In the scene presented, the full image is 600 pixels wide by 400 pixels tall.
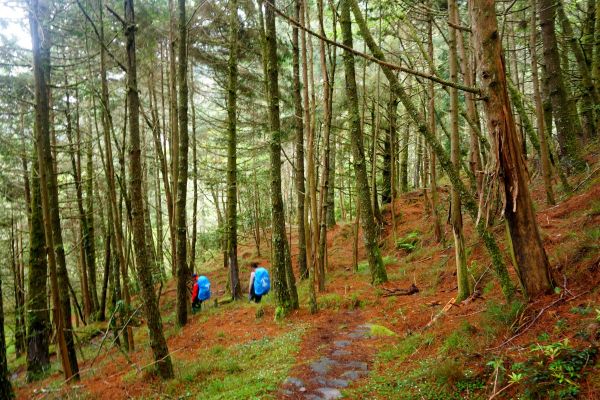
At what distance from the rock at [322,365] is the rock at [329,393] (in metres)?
0.54

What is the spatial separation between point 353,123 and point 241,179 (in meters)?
6.23

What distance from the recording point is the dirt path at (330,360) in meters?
4.52

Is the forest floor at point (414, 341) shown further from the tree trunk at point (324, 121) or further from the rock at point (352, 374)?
the tree trunk at point (324, 121)

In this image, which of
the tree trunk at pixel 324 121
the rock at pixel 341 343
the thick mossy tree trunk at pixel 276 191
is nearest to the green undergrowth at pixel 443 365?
the rock at pixel 341 343

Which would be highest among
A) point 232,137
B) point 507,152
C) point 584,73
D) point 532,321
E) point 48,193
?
point 584,73

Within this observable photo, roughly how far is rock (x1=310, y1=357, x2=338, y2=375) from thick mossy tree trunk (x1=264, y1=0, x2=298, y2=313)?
3.08m

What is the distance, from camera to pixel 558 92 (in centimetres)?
888

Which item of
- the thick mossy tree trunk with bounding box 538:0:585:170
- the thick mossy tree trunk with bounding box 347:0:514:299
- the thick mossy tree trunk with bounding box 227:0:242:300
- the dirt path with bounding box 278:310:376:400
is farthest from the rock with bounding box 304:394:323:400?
the thick mossy tree trunk with bounding box 538:0:585:170

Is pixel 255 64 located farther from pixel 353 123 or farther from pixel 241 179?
pixel 353 123

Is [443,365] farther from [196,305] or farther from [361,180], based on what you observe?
[196,305]

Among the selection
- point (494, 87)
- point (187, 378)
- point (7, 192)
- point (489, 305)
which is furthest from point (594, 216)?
point (7, 192)

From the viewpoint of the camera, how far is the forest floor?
3.31 meters

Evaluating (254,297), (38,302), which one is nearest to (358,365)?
(254,297)

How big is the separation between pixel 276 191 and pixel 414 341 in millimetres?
4489
